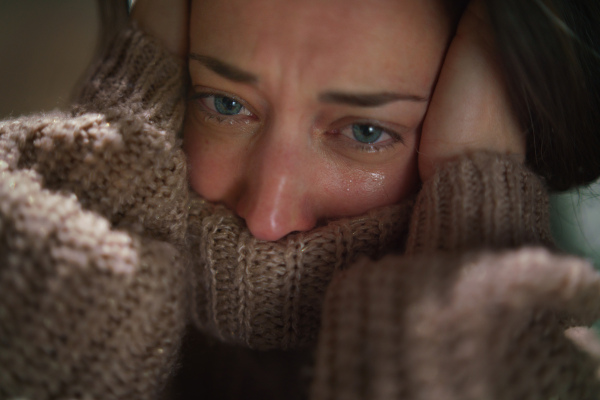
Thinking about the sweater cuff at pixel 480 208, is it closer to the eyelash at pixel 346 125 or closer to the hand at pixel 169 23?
the eyelash at pixel 346 125

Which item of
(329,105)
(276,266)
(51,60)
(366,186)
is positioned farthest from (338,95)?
(51,60)

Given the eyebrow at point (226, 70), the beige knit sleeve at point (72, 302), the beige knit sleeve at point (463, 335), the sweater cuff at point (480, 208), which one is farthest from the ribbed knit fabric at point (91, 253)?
the sweater cuff at point (480, 208)

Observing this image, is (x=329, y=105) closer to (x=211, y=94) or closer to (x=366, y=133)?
(x=366, y=133)

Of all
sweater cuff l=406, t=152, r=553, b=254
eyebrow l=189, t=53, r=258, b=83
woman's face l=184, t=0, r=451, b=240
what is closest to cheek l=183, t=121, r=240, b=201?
woman's face l=184, t=0, r=451, b=240

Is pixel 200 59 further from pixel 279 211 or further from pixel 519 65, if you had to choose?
pixel 519 65

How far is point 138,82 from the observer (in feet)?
2.23

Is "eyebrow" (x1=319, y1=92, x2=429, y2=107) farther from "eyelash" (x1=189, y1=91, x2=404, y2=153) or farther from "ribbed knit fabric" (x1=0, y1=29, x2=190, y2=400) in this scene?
"ribbed knit fabric" (x1=0, y1=29, x2=190, y2=400)

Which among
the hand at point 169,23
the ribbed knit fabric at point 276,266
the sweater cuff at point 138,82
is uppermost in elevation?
the hand at point 169,23

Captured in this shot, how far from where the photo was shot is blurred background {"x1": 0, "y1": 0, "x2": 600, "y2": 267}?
948 mm

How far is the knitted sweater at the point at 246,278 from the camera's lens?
0.38m

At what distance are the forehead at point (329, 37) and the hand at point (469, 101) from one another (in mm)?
53

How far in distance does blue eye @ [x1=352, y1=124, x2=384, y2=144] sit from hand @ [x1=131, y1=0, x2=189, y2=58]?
37cm

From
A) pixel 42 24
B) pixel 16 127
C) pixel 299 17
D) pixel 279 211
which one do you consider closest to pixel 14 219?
pixel 16 127

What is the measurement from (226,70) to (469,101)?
0.38 metres
